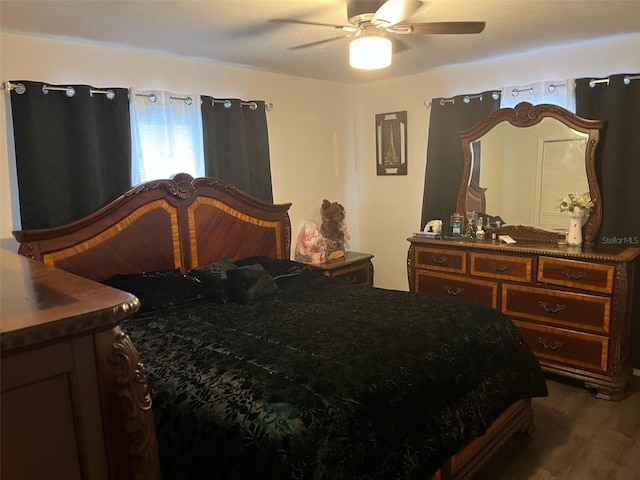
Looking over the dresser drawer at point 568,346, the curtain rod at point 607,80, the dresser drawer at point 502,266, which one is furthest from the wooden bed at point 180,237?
the curtain rod at point 607,80

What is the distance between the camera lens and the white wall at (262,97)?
2.78 m

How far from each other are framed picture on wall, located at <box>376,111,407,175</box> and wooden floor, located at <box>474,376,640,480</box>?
2.46 metres

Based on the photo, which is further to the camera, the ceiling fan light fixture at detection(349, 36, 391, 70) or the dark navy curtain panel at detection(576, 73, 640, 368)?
the dark navy curtain panel at detection(576, 73, 640, 368)

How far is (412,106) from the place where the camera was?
14.5ft

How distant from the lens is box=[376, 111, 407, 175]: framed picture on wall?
14.9ft

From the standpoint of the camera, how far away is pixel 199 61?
3.58 metres

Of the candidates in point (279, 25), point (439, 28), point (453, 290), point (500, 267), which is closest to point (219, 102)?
point (279, 25)

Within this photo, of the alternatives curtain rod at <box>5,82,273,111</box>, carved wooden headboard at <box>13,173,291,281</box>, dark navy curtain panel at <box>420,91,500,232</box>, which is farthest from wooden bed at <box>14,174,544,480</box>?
dark navy curtain panel at <box>420,91,500,232</box>

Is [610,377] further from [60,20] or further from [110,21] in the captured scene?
[60,20]

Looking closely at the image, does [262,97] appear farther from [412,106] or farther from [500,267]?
[500,267]

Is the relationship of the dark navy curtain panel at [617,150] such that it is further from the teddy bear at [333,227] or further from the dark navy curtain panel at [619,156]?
the teddy bear at [333,227]

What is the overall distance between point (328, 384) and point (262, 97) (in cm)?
294

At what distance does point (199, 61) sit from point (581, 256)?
3071 mm

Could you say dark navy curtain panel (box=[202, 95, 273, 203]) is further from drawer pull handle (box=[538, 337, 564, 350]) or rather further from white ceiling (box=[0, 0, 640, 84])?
drawer pull handle (box=[538, 337, 564, 350])
